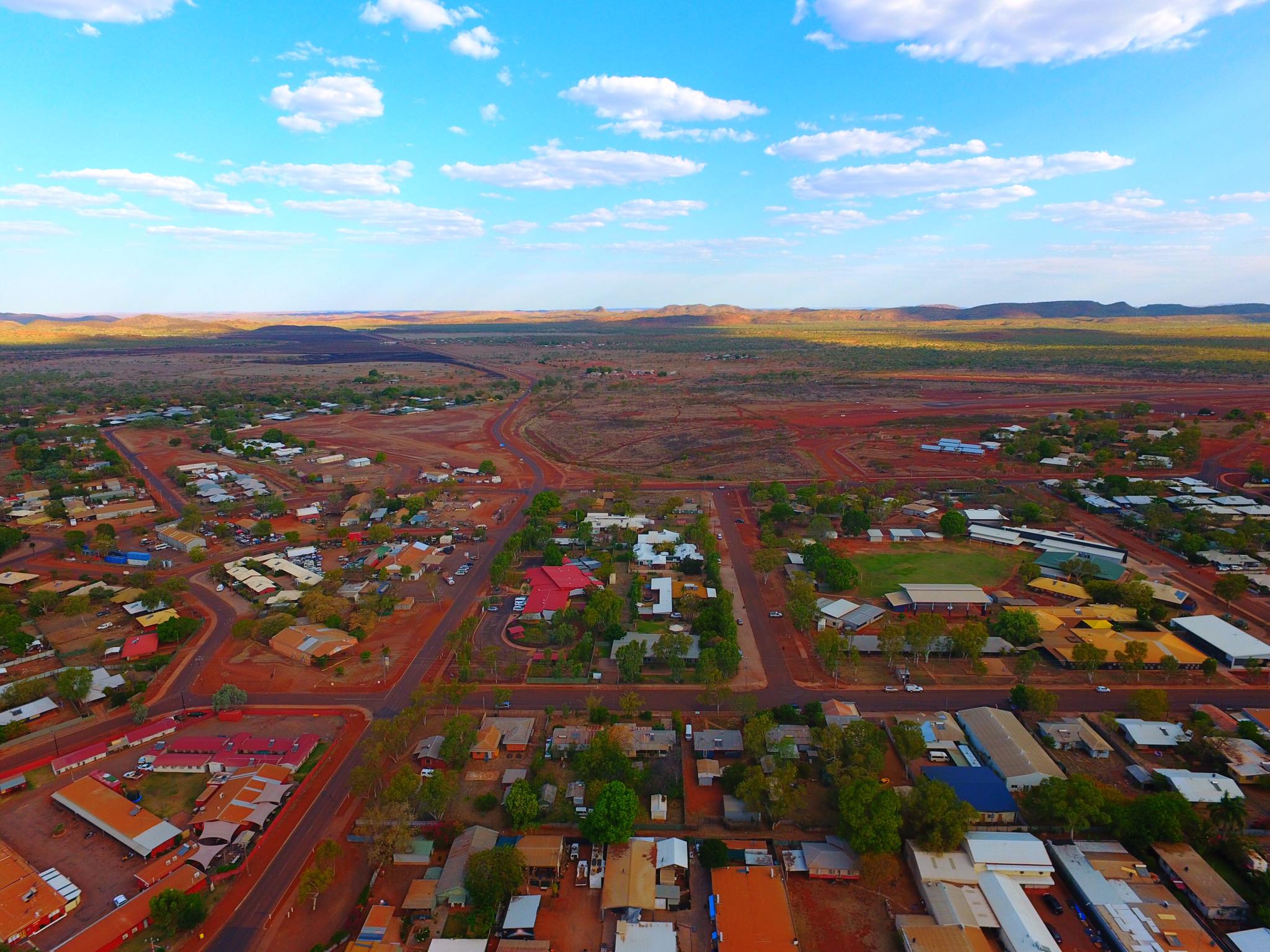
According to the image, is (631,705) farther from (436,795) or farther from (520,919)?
(520,919)

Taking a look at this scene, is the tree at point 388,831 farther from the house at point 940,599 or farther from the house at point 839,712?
the house at point 940,599

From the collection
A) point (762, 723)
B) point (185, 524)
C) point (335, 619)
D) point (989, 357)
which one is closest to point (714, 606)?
point (762, 723)

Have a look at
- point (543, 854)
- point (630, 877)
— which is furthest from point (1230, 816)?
point (543, 854)

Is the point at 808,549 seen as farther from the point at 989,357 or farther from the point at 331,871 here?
the point at 989,357

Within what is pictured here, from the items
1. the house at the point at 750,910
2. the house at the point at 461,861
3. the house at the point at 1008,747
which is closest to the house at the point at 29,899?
the house at the point at 461,861

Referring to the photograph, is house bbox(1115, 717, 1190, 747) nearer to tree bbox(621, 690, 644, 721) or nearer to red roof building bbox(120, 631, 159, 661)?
tree bbox(621, 690, 644, 721)

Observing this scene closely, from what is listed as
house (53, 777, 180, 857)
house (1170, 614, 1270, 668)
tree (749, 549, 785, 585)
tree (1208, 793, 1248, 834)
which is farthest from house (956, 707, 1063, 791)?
house (53, 777, 180, 857)
